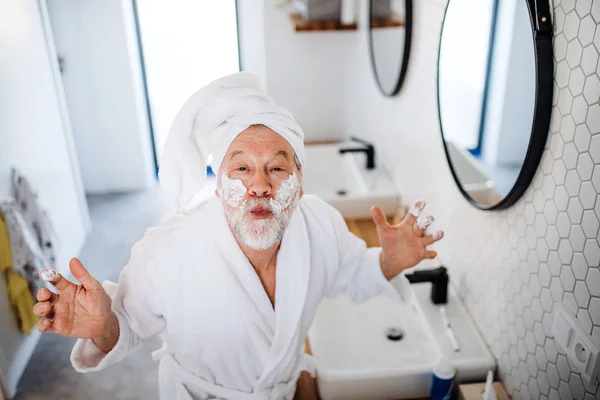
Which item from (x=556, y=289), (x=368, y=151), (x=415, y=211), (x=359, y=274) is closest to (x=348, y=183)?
(x=368, y=151)

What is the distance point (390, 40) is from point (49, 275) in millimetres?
1578

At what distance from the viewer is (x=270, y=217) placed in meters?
1.09

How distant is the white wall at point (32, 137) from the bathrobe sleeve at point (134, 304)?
1140mm

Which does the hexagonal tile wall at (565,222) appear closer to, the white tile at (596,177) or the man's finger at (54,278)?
the white tile at (596,177)

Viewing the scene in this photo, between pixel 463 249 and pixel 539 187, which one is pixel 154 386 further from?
pixel 539 187

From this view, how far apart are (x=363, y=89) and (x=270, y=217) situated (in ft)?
5.47

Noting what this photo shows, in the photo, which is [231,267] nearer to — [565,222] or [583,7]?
[565,222]

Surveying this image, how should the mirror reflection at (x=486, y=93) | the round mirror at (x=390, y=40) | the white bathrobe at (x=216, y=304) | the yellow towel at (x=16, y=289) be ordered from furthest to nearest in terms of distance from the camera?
the yellow towel at (x=16, y=289) → the round mirror at (x=390, y=40) → the white bathrobe at (x=216, y=304) → the mirror reflection at (x=486, y=93)

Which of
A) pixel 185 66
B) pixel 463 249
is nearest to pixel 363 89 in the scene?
pixel 185 66

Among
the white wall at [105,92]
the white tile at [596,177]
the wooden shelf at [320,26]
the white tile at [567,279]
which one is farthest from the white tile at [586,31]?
the white wall at [105,92]

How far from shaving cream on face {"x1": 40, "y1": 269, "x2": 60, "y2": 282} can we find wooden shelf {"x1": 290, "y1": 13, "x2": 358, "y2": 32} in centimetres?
187

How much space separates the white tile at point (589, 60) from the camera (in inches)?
32.6

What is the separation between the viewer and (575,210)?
929 millimetres

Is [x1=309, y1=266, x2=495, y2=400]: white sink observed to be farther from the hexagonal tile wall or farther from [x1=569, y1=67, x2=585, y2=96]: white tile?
[x1=569, y1=67, x2=585, y2=96]: white tile
